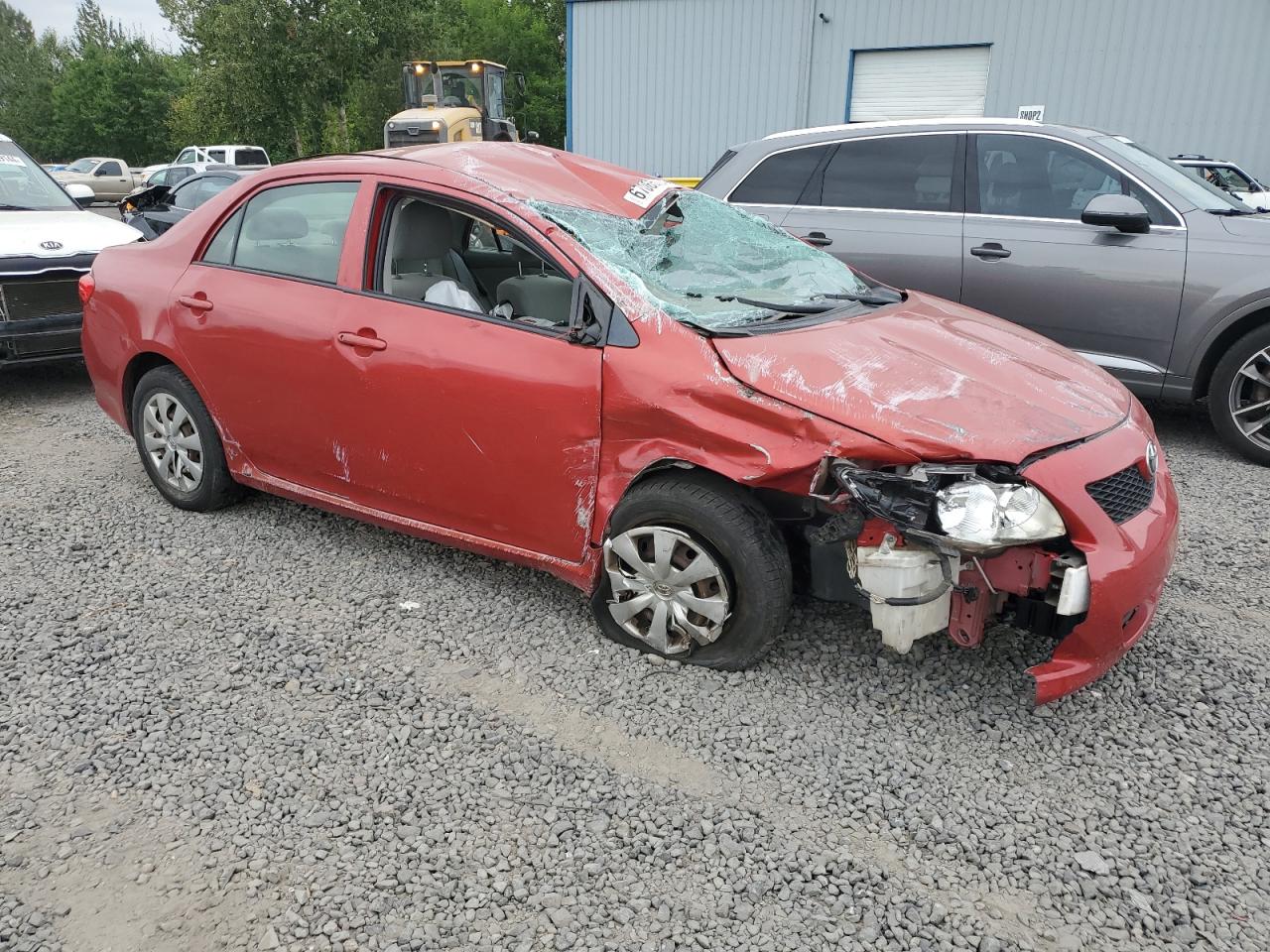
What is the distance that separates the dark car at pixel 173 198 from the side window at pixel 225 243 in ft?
27.5

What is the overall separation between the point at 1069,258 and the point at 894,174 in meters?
1.21

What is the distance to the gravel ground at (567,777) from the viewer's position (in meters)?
2.21

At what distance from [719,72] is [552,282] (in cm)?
1445

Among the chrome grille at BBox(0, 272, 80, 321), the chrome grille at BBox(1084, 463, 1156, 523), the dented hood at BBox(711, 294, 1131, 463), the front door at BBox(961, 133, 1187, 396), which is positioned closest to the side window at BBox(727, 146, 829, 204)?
the front door at BBox(961, 133, 1187, 396)

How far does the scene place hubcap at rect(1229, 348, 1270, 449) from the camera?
204 inches

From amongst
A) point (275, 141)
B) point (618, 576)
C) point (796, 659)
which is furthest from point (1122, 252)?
point (275, 141)

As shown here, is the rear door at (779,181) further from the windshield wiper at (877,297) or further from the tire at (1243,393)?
the tire at (1243,393)

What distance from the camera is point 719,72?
16359 mm

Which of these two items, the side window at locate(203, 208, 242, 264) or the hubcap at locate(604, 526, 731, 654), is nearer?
the hubcap at locate(604, 526, 731, 654)

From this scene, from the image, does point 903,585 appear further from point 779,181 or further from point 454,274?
point 779,181

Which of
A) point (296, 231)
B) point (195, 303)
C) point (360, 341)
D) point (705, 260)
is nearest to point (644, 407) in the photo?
point (705, 260)

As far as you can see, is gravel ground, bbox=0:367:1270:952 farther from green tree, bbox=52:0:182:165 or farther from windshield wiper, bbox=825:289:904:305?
green tree, bbox=52:0:182:165

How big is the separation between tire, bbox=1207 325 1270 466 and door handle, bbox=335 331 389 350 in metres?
4.56

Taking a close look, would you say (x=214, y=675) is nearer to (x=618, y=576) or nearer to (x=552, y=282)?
(x=618, y=576)
